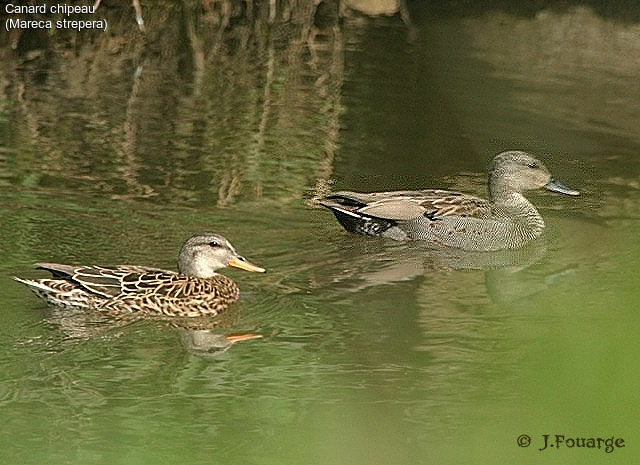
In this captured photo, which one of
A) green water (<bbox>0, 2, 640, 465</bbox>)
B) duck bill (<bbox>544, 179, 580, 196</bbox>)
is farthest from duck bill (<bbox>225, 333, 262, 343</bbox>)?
duck bill (<bbox>544, 179, 580, 196</bbox>)

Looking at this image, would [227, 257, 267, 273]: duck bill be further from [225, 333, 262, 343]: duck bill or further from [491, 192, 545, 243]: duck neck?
[491, 192, 545, 243]: duck neck

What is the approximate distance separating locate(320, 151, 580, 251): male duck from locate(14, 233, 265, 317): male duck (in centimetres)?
130

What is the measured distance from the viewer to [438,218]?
8.02 metres

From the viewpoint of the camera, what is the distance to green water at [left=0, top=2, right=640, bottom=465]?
15.1 feet

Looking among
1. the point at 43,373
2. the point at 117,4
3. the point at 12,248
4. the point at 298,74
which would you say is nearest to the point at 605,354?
the point at 43,373

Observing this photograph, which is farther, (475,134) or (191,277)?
(475,134)

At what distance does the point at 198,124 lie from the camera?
10273 millimetres

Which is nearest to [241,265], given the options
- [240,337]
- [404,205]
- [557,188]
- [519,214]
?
[240,337]

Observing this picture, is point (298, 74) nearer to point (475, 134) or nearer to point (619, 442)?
point (475, 134)

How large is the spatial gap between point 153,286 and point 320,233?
72.8 inches

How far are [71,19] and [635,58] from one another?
577 cm

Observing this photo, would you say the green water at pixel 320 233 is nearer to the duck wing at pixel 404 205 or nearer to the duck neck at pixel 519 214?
the duck neck at pixel 519 214

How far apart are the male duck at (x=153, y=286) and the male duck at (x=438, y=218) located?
1.30 meters

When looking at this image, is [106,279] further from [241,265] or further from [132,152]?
[132,152]
